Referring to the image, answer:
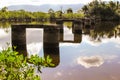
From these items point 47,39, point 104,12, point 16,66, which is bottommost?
point 47,39

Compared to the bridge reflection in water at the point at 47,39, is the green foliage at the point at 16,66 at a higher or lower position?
higher

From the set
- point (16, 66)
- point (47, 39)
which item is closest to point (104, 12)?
point (47, 39)

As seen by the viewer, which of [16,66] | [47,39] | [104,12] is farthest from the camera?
[104,12]

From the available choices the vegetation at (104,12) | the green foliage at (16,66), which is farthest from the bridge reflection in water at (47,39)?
the vegetation at (104,12)

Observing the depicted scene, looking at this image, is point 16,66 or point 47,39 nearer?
point 16,66

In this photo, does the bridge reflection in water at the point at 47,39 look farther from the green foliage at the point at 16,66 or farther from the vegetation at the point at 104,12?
the vegetation at the point at 104,12

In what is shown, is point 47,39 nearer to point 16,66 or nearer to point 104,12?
point 16,66

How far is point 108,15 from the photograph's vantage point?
306 feet

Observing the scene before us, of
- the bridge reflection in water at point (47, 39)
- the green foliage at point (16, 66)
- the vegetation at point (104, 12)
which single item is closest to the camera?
the green foliage at point (16, 66)

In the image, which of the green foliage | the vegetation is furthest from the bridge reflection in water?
the vegetation

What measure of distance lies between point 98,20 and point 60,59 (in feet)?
217

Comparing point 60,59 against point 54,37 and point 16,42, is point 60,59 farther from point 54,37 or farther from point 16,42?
point 16,42

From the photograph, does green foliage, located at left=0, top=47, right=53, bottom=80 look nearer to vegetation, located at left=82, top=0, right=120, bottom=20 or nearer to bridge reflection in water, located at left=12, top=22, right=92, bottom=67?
bridge reflection in water, located at left=12, top=22, right=92, bottom=67

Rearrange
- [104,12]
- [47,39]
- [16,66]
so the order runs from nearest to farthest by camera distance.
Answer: [16,66]
[47,39]
[104,12]
